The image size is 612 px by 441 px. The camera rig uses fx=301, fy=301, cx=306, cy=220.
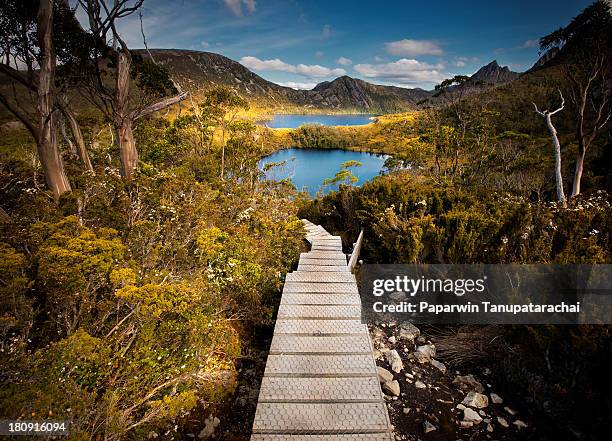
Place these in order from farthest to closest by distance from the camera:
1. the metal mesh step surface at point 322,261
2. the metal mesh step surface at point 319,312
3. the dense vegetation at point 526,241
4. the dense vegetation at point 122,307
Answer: the metal mesh step surface at point 322,261
the metal mesh step surface at point 319,312
the dense vegetation at point 526,241
the dense vegetation at point 122,307

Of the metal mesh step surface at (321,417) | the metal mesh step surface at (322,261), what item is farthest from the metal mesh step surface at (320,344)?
the metal mesh step surface at (322,261)

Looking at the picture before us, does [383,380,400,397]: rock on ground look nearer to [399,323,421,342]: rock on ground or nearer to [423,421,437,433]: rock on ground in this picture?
[423,421,437,433]: rock on ground

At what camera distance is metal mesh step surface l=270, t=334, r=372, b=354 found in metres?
3.61

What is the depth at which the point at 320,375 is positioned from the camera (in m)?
3.28

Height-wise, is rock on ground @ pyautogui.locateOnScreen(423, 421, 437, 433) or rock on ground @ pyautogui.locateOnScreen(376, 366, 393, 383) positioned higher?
rock on ground @ pyautogui.locateOnScreen(376, 366, 393, 383)

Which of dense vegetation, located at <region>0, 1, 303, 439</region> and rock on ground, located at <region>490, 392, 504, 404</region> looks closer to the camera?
dense vegetation, located at <region>0, 1, 303, 439</region>

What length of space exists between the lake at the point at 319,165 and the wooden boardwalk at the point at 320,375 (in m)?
31.9

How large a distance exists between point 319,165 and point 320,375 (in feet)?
192

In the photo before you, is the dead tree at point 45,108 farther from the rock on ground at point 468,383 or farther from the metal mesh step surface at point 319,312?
the rock on ground at point 468,383

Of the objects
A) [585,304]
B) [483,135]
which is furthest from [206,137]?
[585,304]

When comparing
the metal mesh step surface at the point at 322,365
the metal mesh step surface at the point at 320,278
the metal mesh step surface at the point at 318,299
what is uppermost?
the metal mesh step surface at the point at 320,278

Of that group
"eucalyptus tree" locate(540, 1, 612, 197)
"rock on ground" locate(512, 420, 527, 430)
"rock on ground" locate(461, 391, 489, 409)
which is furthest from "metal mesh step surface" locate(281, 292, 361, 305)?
"eucalyptus tree" locate(540, 1, 612, 197)

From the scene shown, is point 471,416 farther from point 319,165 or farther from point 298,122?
point 298,122

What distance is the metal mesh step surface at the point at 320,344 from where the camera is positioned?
11.8 feet
